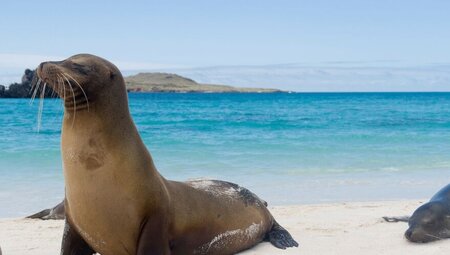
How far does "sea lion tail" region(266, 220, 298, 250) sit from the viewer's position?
624cm

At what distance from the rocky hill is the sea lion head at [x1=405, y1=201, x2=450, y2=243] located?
4076 inches

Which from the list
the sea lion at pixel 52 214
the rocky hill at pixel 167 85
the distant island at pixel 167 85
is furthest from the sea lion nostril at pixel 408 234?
the rocky hill at pixel 167 85

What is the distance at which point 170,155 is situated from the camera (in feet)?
→ 53.0

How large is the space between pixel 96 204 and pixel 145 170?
38cm

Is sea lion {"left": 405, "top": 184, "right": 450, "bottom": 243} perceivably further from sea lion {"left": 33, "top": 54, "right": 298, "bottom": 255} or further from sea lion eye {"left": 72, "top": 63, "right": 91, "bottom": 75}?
sea lion eye {"left": 72, "top": 63, "right": 91, "bottom": 75}

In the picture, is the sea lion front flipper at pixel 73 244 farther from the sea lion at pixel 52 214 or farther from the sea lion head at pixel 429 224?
the sea lion at pixel 52 214

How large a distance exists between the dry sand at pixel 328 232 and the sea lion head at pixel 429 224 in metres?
0.10

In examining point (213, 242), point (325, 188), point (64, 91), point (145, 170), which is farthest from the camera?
point (325, 188)

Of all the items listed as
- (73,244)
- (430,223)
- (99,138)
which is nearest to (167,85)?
(430,223)

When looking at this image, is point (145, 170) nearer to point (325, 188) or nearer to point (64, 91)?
point (64, 91)

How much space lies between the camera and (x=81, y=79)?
167 inches

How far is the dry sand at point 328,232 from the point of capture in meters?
6.16

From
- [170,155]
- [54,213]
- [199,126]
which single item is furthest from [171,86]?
[54,213]

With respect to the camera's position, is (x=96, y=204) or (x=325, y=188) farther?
(x=325, y=188)
